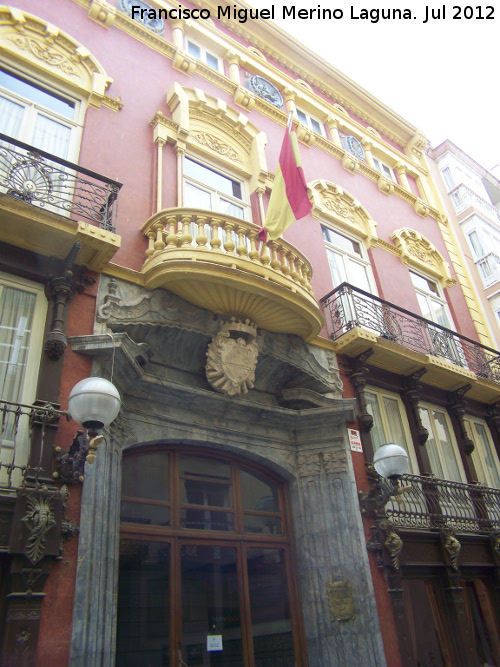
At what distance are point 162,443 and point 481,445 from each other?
24.9 feet

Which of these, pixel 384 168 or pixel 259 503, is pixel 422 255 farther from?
pixel 259 503

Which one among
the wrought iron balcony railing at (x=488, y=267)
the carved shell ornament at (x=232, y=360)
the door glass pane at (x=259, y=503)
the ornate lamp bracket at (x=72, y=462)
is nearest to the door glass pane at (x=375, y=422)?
the door glass pane at (x=259, y=503)

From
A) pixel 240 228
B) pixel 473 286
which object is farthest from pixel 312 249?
pixel 473 286

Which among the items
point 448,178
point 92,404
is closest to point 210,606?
point 92,404

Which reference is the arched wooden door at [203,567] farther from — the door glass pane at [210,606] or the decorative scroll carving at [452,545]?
the decorative scroll carving at [452,545]

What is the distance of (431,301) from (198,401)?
812 centimetres

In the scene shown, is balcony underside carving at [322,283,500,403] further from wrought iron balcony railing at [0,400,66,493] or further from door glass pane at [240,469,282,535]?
wrought iron balcony railing at [0,400,66,493]

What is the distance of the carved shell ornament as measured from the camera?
7.93m

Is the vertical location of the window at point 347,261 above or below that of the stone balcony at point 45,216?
above

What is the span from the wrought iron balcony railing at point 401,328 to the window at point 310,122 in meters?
5.37

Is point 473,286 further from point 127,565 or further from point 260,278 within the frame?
point 127,565

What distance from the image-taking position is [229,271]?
7574mm

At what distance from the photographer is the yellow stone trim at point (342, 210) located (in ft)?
40.2

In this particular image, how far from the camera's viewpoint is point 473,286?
603 inches
